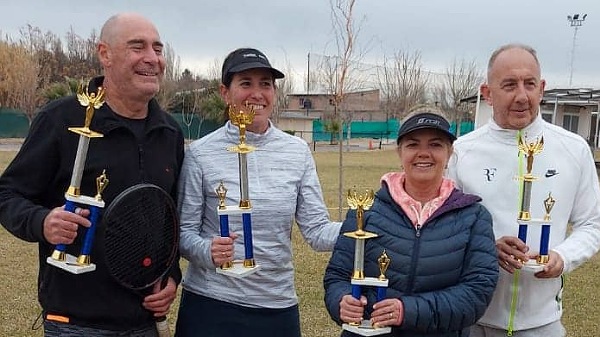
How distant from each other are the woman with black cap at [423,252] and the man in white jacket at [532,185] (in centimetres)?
32

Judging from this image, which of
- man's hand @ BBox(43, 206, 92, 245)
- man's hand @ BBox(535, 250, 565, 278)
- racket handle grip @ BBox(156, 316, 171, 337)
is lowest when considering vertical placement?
racket handle grip @ BBox(156, 316, 171, 337)

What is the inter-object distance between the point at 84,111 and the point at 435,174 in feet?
5.60

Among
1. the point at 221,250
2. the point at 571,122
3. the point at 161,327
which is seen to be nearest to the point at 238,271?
the point at 221,250

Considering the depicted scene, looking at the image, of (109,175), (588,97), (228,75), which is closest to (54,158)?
(109,175)

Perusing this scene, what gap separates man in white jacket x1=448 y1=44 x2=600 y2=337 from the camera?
3.17 m

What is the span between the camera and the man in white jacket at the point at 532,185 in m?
3.17

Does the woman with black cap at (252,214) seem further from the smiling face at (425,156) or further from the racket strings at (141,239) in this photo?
the smiling face at (425,156)

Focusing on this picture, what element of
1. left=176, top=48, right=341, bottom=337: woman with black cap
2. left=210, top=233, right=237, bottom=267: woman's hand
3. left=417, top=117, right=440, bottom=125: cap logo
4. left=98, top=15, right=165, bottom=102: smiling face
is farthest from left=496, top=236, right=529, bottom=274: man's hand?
left=98, top=15, right=165, bottom=102: smiling face

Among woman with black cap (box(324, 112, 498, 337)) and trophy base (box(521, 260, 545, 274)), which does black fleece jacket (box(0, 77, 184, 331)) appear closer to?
woman with black cap (box(324, 112, 498, 337))

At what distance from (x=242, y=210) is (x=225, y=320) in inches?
27.4

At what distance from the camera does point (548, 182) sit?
10.6 feet

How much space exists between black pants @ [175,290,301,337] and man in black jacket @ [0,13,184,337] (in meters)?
0.16

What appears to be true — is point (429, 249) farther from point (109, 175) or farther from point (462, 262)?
point (109, 175)

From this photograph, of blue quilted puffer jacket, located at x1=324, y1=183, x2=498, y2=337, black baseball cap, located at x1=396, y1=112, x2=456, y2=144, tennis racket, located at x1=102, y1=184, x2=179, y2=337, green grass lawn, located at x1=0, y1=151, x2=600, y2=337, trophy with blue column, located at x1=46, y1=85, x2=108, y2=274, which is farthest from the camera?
green grass lawn, located at x1=0, y1=151, x2=600, y2=337
